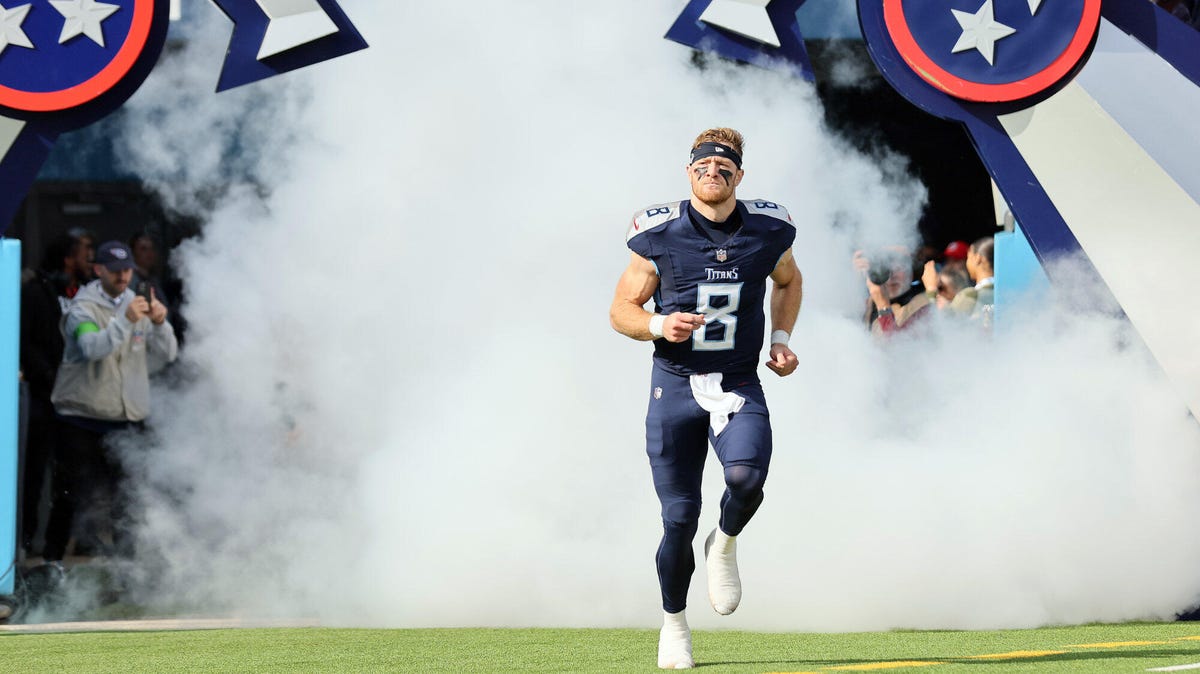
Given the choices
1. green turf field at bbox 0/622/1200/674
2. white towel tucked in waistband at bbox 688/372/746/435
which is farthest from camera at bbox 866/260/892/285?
white towel tucked in waistband at bbox 688/372/746/435

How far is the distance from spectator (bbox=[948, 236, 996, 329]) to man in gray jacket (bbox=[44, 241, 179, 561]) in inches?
166

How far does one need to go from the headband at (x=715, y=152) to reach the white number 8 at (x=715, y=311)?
0.41 metres

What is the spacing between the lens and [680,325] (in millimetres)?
4734

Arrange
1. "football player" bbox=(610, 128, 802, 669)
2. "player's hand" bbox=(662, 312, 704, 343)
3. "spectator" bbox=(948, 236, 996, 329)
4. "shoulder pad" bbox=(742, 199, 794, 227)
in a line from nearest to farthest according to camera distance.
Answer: "player's hand" bbox=(662, 312, 704, 343)
"football player" bbox=(610, 128, 802, 669)
"shoulder pad" bbox=(742, 199, 794, 227)
"spectator" bbox=(948, 236, 996, 329)

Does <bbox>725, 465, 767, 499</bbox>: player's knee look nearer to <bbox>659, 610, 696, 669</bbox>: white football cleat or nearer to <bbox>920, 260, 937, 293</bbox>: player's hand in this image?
<bbox>659, 610, 696, 669</bbox>: white football cleat

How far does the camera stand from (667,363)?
16.7 ft

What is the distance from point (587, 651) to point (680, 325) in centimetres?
152

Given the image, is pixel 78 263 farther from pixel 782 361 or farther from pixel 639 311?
pixel 782 361

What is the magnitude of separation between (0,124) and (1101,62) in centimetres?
489

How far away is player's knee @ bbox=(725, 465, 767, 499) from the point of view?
15.8 ft

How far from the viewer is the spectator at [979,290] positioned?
7609 mm

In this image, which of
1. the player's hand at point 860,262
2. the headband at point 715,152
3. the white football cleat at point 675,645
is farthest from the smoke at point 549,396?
the headband at point 715,152

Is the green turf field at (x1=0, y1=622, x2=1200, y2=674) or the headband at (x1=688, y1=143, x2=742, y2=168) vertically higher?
the headband at (x1=688, y1=143, x2=742, y2=168)

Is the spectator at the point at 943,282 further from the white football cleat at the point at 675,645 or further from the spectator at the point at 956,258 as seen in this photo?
the white football cleat at the point at 675,645
